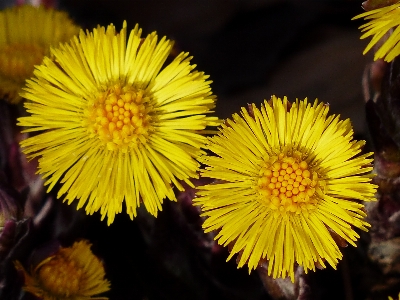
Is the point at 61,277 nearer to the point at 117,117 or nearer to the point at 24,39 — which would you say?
the point at 117,117

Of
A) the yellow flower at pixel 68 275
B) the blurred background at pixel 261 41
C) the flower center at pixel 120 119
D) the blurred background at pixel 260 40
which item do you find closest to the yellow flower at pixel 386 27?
the flower center at pixel 120 119

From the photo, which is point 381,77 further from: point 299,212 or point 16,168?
point 16,168

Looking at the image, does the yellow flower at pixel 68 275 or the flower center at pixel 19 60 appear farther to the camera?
the flower center at pixel 19 60

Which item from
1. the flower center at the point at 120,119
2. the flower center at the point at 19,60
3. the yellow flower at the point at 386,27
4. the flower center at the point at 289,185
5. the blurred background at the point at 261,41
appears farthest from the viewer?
the blurred background at the point at 261,41

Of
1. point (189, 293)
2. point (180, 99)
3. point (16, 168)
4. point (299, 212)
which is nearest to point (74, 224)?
point (16, 168)

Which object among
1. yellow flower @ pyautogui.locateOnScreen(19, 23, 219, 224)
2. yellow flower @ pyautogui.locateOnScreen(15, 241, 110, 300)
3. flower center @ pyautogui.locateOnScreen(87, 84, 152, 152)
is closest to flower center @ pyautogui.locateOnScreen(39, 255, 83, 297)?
yellow flower @ pyautogui.locateOnScreen(15, 241, 110, 300)

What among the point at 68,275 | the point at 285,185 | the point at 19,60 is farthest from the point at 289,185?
the point at 19,60

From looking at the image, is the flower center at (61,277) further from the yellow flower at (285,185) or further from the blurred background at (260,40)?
the blurred background at (260,40)
